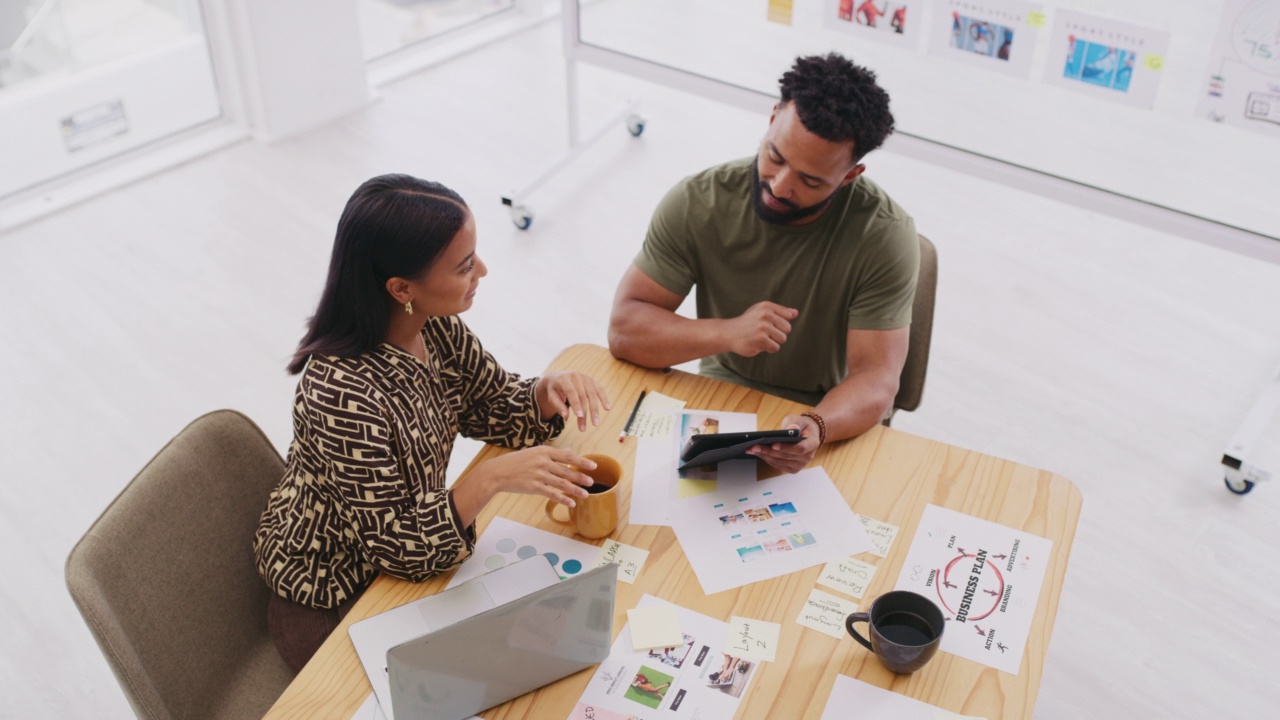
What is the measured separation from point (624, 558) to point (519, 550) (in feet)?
0.51

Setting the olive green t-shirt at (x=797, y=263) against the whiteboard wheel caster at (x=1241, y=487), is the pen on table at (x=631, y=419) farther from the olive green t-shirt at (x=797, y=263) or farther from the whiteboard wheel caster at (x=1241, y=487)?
the whiteboard wheel caster at (x=1241, y=487)

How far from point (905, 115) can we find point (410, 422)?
203 cm

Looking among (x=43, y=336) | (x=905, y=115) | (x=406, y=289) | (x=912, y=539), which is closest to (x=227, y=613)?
(x=406, y=289)

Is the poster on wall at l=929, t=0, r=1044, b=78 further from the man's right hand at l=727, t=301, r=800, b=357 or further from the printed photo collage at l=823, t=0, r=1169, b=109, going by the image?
the man's right hand at l=727, t=301, r=800, b=357

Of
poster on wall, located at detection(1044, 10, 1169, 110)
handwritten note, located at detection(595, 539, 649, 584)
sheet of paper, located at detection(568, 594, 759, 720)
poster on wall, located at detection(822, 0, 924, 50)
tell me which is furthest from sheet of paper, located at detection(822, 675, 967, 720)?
poster on wall, located at detection(822, 0, 924, 50)

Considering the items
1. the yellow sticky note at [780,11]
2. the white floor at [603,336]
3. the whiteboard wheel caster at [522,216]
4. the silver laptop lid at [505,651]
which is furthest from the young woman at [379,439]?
the whiteboard wheel caster at [522,216]

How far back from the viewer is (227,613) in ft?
5.44

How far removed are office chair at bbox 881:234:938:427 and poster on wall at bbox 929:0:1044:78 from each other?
→ 3.25 feet

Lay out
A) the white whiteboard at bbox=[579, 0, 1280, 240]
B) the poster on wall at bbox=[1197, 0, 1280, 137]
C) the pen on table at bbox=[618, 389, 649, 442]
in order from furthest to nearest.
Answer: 1. the white whiteboard at bbox=[579, 0, 1280, 240]
2. the poster on wall at bbox=[1197, 0, 1280, 137]
3. the pen on table at bbox=[618, 389, 649, 442]

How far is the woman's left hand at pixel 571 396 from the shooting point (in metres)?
1.74

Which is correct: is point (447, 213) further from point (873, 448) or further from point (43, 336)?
point (43, 336)

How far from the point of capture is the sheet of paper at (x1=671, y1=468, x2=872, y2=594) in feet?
5.06

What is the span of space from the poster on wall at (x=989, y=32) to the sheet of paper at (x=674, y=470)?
1.52 m

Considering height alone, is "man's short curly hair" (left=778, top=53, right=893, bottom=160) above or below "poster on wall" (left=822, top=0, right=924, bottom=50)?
above
